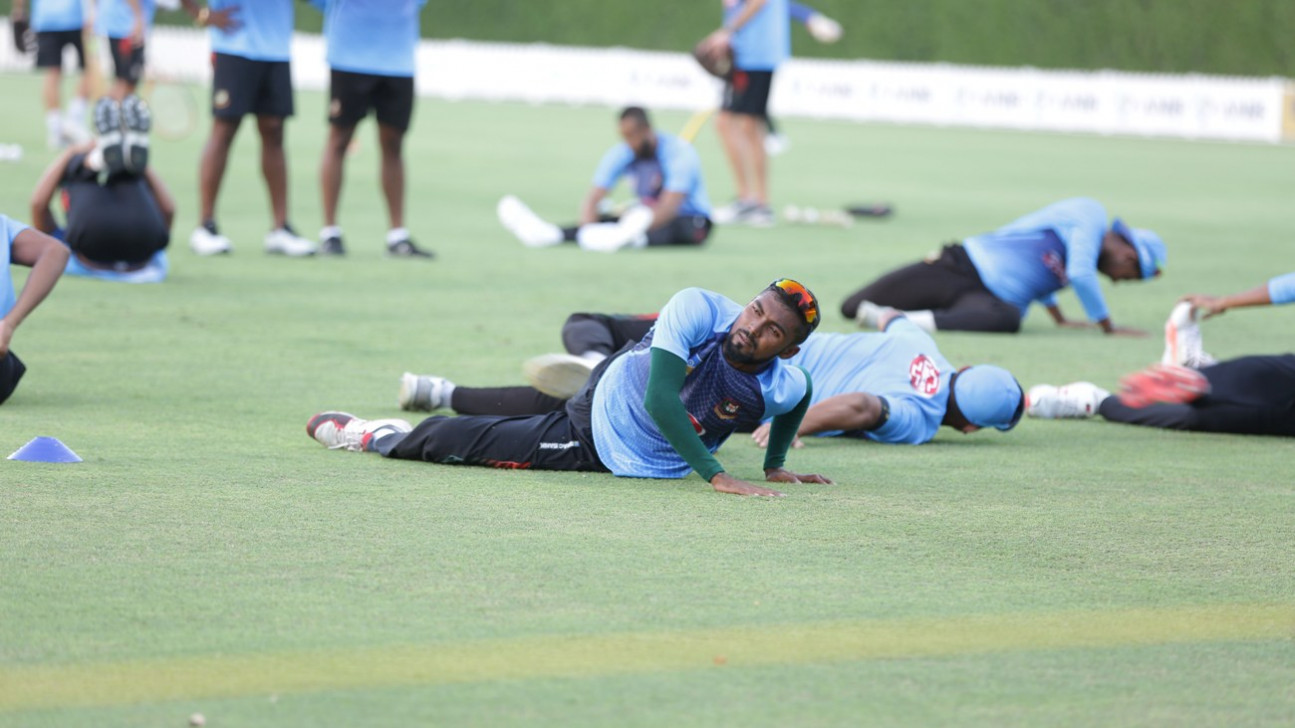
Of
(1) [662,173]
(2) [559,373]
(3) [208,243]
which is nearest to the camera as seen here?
(2) [559,373]

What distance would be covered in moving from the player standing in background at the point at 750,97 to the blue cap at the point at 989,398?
8608 millimetres

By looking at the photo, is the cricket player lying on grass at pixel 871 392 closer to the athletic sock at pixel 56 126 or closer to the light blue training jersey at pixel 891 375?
the light blue training jersey at pixel 891 375

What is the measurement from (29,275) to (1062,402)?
4.33 metres

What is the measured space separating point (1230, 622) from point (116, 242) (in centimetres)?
729

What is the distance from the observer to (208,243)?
12000 millimetres

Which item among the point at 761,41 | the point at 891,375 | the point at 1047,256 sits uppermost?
the point at 761,41

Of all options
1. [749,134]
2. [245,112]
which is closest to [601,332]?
[245,112]

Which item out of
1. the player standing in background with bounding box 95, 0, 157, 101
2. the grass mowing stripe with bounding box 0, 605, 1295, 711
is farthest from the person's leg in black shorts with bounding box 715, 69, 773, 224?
the grass mowing stripe with bounding box 0, 605, 1295, 711

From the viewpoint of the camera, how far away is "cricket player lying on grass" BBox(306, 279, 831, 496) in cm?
575

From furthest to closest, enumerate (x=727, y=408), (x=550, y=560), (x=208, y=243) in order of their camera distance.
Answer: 1. (x=208, y=243)
2. (x=727, y=408)
3. (x=550, y=560)

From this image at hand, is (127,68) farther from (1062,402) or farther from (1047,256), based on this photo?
(1062,402)

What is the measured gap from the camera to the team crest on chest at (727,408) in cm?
599

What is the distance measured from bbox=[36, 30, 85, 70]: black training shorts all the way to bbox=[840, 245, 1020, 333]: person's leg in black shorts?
10.9 m

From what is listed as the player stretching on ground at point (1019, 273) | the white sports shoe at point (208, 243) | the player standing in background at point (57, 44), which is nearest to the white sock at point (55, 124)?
the player standing in background at point (57, 44)
